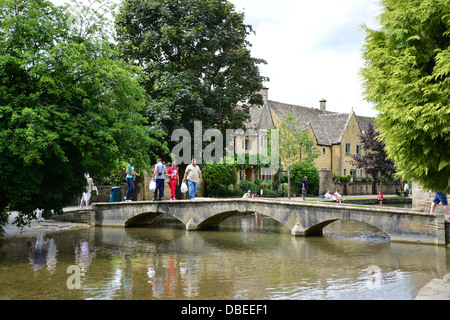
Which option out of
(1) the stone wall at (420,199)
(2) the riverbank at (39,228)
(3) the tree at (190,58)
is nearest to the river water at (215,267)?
(2) the riverbank at (39,228)

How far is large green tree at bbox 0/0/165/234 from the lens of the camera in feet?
40.6

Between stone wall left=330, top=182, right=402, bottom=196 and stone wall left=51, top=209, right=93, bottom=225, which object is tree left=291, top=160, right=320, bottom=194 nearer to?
stone wall left=330, top=182, right=402, bottom=196

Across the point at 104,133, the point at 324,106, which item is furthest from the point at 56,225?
the point at 324,106

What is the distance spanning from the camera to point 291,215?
1856 centimetres

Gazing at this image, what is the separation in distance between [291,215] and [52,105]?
10.4 m

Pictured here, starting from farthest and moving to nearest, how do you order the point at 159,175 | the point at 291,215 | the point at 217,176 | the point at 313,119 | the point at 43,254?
the point at 313,119 → the point at 217,176 → the point at 159,175 → the point at 291,215 → the point at 43,254

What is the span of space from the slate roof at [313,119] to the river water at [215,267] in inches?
1392

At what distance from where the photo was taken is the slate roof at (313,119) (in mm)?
53122

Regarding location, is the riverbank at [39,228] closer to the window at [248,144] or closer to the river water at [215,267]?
the river water at [215,267]

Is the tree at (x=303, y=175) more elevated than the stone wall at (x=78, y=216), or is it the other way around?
the tree at (x=303, y=175)

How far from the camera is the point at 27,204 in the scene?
13844 millimetres

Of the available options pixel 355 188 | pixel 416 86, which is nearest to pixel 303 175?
pixel 355 188

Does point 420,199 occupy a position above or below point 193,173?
below

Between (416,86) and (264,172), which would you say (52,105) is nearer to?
(416,86)
